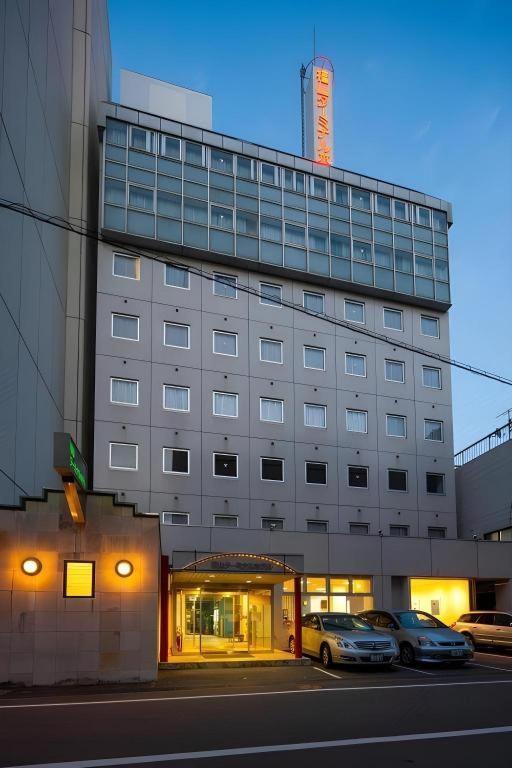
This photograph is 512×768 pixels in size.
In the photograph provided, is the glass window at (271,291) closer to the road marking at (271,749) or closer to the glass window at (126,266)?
the glass window at (126,266)

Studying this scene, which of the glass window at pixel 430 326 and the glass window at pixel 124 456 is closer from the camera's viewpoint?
the glass window at pixel 124 456

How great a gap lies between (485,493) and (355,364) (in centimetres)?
1004

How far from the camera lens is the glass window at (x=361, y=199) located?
4634 centimetres

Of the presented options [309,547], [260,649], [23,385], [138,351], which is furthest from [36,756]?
[138,351]

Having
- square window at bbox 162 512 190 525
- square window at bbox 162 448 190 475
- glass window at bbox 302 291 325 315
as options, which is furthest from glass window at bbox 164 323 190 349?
square window at bbox 162 512 190 525

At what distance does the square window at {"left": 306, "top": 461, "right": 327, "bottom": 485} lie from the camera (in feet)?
138

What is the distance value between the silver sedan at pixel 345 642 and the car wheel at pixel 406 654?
1.66 feet

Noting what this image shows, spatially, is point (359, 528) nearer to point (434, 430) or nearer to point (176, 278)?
point (434, 430)

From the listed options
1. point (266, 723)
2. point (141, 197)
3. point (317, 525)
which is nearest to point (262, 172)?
point (141, 197)

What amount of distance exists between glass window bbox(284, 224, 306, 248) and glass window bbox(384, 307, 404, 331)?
6112mm

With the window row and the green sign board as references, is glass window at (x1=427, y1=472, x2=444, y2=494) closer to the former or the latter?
the window row

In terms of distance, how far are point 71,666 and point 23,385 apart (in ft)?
28.5

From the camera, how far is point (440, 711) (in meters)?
14.7

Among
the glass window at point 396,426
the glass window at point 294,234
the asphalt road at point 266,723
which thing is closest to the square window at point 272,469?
the glass window at point 396,426
